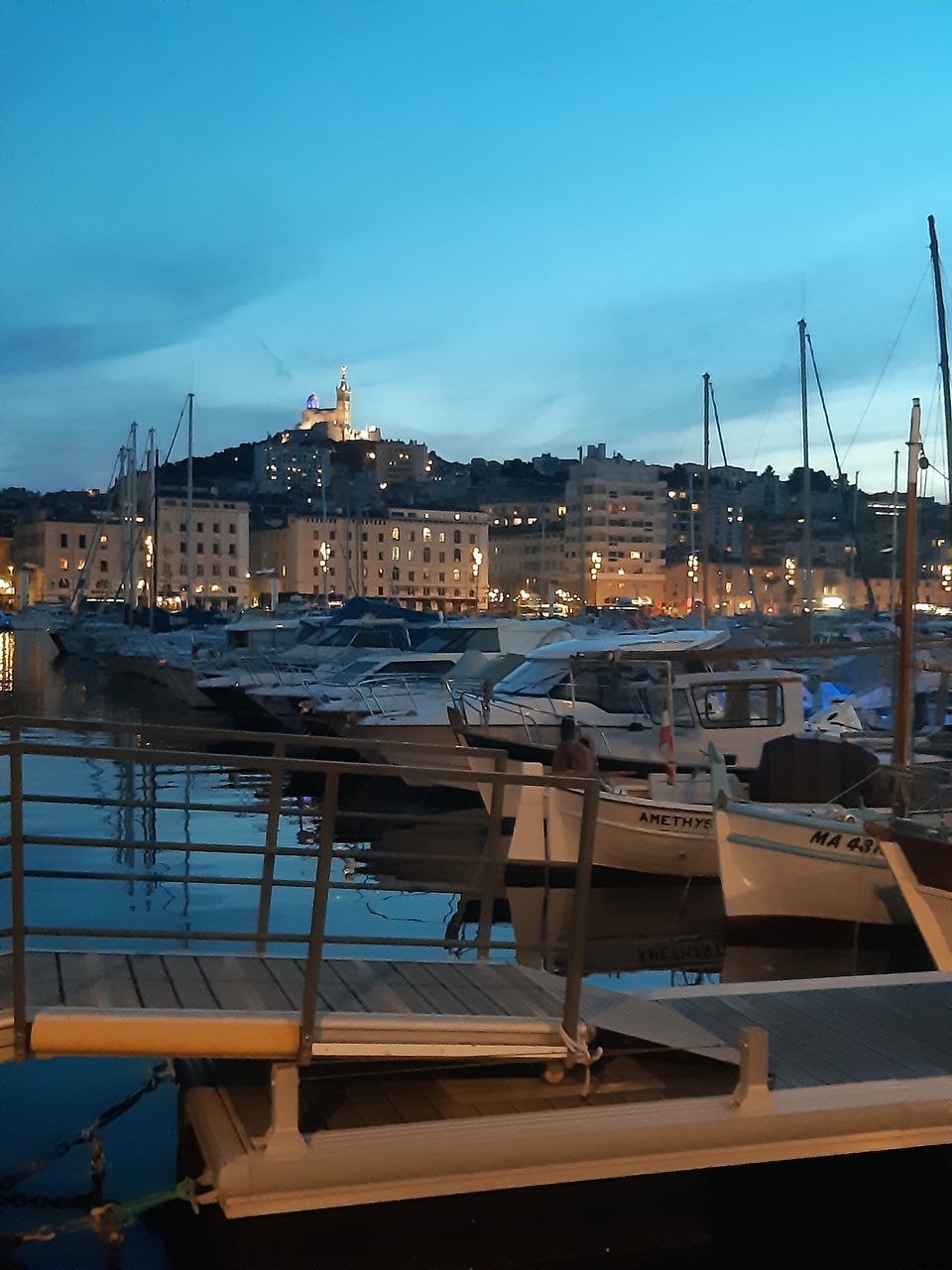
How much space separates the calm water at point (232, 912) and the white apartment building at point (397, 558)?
433 ft

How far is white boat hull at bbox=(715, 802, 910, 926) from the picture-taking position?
563 inches

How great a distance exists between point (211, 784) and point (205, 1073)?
2017 cm

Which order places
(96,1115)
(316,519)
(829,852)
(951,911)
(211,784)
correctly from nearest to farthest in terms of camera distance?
(96,1115), (951,911), (829,852), (211,784), (316,519)

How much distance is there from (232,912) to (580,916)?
9.71 meters

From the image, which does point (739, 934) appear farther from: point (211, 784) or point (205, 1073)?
point (211, 784)

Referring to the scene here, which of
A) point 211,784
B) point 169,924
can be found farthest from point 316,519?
point 169,924

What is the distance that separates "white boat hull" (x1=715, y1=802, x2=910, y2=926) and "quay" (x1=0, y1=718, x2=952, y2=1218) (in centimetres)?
622

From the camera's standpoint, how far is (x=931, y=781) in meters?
15.7

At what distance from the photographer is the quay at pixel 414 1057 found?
6.16 metres

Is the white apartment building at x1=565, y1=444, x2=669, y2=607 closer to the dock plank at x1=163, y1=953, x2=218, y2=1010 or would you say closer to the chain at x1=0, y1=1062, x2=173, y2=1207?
the chain at x1=0, y1=1062, x2=173, y2=1207

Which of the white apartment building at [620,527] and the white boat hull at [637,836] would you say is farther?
the white apartment building at [620,527]

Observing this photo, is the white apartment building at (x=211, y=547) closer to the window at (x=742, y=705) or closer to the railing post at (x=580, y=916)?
the window at (x=742, y=705)

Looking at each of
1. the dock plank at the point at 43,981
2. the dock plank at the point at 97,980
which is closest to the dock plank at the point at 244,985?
the dock plank at the point at 97,980

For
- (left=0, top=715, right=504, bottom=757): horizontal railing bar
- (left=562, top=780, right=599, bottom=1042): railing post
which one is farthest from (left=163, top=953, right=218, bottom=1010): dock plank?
(left=562, top=780, right=599, bottom=1042): railing post
